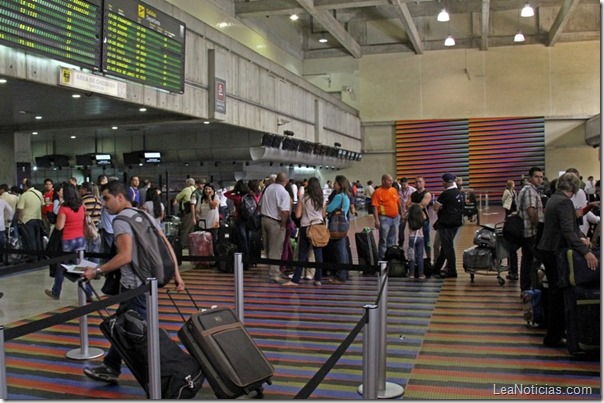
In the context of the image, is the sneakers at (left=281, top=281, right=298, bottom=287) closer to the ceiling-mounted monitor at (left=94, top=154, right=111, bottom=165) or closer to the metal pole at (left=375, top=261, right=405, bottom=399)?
the metal pole at (left=375, top=261, right=405, bottom=399)

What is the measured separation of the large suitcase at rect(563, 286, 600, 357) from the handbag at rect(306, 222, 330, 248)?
13.5 ft

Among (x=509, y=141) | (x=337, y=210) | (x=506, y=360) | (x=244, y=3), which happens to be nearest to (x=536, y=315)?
(x=506, y=360)

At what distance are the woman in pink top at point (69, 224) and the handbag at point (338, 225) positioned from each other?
349 centimetres

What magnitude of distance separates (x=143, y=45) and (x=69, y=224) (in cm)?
376

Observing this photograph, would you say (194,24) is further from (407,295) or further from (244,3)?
(244,3)

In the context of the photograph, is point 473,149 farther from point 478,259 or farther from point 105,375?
point 105,375

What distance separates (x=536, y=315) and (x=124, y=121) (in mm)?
10687

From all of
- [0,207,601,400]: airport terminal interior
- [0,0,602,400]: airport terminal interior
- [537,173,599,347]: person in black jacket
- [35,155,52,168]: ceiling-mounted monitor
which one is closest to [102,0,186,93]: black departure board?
[0,0,602,400]: airport terminal interior

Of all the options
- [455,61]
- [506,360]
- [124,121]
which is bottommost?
[506,360]

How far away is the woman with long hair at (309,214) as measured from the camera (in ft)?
29.1

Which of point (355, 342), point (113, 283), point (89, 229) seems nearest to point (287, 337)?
point (355, 342)

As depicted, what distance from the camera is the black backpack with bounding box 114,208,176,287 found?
4.51m

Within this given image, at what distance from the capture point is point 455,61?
100ft

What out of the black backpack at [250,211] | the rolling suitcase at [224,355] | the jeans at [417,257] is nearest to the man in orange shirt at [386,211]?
the jeans at [417,257]
